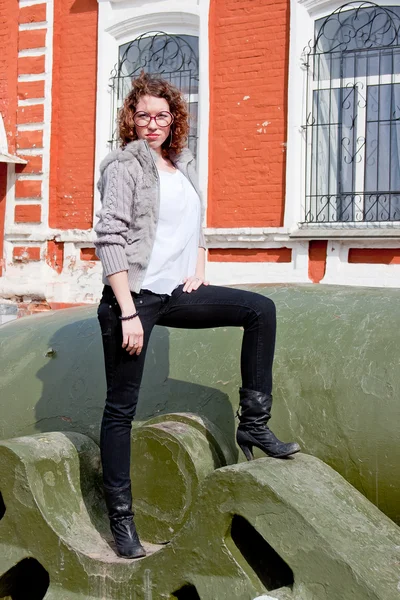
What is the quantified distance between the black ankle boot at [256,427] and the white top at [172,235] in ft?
1.36

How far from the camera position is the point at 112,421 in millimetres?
2643

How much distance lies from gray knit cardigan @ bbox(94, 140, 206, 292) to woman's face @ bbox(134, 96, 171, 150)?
11cm

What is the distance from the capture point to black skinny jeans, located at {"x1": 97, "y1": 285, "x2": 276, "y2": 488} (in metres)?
2.64

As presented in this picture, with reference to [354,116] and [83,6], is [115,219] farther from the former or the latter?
[83,6]

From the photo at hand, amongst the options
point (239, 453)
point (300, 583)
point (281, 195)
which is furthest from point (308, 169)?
point (300, 583)

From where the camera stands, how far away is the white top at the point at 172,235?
270cm

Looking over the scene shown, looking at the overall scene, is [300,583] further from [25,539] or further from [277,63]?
[277,63]

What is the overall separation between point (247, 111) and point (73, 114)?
2.16 meters

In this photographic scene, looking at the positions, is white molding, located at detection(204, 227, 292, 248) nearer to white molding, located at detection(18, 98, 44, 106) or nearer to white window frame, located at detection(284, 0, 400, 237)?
white window frame, located at detection(284, 0, 400, 237)

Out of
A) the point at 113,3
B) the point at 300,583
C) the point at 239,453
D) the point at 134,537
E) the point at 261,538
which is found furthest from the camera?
the point at 113,3

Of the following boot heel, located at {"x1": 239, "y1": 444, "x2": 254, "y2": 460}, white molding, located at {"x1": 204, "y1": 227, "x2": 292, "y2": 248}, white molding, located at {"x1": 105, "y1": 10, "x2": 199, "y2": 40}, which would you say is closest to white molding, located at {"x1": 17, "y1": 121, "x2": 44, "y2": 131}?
white molding, located at {"x1": 105, "y1": 10, "x2": 199, "y2": 40}

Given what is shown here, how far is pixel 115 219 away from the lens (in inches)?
103

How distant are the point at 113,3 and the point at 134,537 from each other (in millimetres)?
8376

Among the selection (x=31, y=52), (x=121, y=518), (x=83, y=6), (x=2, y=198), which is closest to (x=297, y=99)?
(x=83, y=6)
